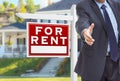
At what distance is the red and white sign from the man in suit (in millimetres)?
2290

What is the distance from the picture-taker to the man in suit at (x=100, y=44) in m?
3.07

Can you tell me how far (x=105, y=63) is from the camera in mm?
3109

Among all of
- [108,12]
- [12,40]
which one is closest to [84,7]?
[108,12]

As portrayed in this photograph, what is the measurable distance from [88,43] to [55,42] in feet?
8.94

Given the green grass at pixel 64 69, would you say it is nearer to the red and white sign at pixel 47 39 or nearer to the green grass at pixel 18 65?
the green grass at pixel 18 65

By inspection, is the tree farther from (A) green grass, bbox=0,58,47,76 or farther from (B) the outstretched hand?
(B) the outstretched hand

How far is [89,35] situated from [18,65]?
Result: 126 ft

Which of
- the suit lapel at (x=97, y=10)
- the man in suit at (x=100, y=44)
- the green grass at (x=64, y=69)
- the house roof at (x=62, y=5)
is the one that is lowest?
the green grass at (x=64, y=69)

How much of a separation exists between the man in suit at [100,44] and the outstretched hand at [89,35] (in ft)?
0.37

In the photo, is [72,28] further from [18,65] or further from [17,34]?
[17,34]

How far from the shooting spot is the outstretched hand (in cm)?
281

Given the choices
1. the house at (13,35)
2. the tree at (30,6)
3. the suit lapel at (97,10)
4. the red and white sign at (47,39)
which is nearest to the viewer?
the suit lapel at (97,10)

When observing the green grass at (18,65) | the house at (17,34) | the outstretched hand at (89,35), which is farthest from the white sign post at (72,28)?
the house at (17,34)

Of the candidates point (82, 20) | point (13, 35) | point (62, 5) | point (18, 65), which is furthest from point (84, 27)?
point (13, 35)
